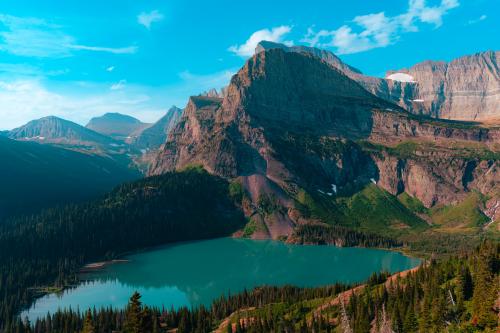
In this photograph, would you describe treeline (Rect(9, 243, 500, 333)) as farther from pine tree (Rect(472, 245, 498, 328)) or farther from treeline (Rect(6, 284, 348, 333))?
treeline (Rect(6, 284, 348, 333))

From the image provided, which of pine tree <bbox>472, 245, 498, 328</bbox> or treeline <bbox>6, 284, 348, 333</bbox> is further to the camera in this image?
treeline <bbox>6, 284, 348, 333</bbox>

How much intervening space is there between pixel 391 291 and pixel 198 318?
5099 centimetres

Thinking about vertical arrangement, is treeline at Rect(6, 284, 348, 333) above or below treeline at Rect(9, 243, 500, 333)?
below

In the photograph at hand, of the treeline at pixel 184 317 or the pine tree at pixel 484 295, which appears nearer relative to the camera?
the pine tree at pixel 484 295

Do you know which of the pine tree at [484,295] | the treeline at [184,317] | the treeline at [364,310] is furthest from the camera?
the treeline at [184,317]

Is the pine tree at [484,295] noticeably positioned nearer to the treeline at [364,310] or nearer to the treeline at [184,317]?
→ the treeline at [364,310]

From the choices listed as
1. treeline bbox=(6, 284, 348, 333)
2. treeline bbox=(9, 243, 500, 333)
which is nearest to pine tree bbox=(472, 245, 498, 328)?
treeline bbox=(9, 243, 500, 333)

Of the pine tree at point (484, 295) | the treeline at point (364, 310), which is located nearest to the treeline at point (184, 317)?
the treeline at point (364, 310)

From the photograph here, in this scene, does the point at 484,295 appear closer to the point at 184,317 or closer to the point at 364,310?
the point at 364,310

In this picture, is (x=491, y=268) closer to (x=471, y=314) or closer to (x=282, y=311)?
(x=471, y=314)

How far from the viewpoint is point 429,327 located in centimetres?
7875

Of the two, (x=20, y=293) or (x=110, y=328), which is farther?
(x=20, y=293)

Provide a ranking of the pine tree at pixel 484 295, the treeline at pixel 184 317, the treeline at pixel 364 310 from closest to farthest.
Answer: the pine tree at pixel 484 295, the treeline at pixel 364 310, the treeline at pixel 184 317

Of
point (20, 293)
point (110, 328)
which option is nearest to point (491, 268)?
point (110, 328)
